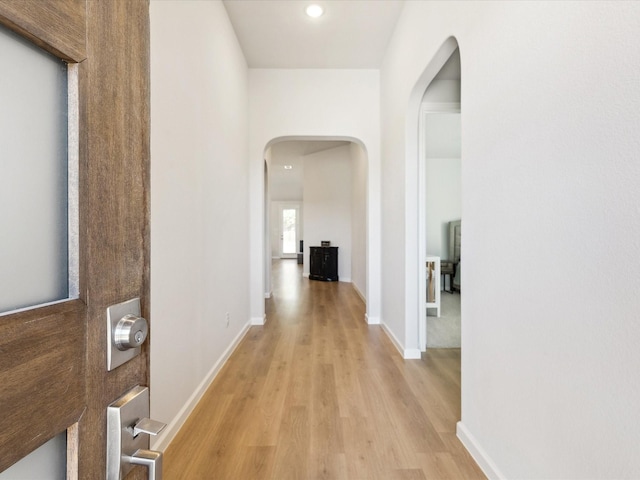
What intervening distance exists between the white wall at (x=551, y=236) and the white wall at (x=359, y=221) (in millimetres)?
3669

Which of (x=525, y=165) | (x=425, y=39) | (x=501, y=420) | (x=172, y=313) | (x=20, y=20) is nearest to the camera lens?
(x=20, y=20)

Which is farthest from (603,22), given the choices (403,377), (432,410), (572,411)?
(403,377)

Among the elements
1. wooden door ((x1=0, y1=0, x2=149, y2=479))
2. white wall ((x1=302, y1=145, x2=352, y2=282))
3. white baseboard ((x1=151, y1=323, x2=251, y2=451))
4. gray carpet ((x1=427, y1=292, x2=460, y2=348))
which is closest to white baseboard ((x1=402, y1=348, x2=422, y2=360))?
gray carpet ((x1=427, y1=292, x2=460, y2=348))

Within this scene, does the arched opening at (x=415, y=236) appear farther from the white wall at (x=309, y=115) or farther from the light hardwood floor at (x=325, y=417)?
the white wall at (x=309, y=115)

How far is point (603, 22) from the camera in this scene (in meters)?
0.88

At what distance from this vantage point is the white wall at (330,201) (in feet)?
23.8

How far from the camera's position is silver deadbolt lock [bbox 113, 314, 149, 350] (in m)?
0.46

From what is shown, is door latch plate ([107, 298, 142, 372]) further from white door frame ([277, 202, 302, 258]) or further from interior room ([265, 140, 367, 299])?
white door frame ([277, 202, 302, 258])

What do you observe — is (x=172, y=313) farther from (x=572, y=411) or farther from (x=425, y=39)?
(x=425, y=39)

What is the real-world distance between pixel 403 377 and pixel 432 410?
467 mm

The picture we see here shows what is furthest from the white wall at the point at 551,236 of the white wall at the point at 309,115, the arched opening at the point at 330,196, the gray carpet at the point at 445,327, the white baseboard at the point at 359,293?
the arched opening at the point at 330,196

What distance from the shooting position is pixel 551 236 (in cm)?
108

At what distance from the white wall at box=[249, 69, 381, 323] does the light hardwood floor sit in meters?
1.21

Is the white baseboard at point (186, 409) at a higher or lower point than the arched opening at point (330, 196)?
lower
